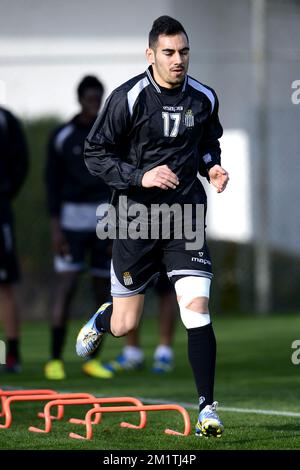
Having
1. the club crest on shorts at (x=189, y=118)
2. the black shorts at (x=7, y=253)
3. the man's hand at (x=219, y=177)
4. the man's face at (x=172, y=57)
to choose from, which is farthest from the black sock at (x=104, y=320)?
the black shorts at (x=7, y=253)

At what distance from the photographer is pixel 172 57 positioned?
679 centimetres

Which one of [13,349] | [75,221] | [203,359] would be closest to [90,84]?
[75,221]

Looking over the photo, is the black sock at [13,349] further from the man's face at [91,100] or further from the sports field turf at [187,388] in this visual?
the man's face at [91,100]

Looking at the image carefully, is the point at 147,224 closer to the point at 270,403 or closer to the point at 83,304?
the point at 270,403

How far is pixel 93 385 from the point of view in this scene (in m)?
9.79

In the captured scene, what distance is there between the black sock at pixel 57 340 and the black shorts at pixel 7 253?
2.08ft

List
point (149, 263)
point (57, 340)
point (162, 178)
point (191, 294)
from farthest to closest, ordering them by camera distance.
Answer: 1. point (57, 340)
2. point (149, 263)
3. point (191, 294)
4. point (162, 178)

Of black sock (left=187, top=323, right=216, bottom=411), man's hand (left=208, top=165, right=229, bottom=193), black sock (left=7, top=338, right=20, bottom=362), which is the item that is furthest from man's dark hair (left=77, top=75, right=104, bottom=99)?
black sock (left=187, top=323, right=216, bottom=411)

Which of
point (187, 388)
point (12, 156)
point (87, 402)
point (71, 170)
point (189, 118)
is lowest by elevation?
point (187, 388)

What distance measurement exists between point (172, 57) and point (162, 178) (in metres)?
0.70

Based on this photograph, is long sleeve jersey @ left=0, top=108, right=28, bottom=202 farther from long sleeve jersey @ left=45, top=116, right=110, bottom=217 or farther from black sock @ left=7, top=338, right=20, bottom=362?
black sock @ left=7, top=338, right=20, bottom=362

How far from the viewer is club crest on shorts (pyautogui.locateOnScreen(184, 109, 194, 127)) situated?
6934mm

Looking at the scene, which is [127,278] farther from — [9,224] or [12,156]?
[12,156]
